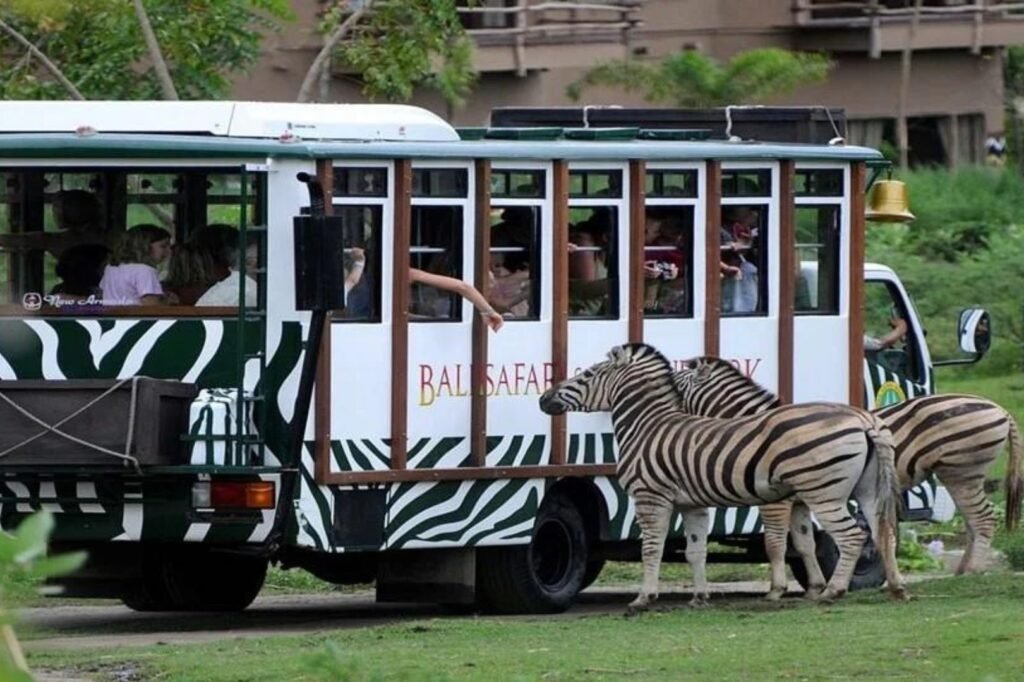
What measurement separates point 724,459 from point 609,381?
715 mm

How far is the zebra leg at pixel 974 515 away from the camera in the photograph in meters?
14.1

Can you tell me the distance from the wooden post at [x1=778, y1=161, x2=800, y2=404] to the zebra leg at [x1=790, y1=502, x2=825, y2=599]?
2.16 feet

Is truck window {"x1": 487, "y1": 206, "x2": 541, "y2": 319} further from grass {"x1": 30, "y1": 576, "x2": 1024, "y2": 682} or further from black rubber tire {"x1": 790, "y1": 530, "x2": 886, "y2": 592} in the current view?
black rubber tire {"x1": 790, "y1": 530, "x2": 886, "y2": 592}

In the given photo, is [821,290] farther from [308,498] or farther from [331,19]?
[331,19]

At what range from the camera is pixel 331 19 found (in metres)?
19.3

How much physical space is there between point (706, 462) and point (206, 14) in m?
6.87

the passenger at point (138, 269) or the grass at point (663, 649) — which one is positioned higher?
the passenger at point (138, 269)

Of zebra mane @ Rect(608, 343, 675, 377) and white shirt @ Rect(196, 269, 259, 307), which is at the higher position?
white shirt @ Rect(196, 269, 259, 307)

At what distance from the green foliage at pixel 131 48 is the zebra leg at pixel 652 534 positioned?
20.5 feet

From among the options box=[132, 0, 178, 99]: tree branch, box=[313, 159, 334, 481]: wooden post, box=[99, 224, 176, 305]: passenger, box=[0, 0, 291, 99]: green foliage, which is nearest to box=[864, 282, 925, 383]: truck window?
box=[313, 159, 334, 481]: wooden post

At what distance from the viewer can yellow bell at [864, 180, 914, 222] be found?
14.9 metres

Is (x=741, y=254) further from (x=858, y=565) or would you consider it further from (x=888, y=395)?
(x=858, y=565)

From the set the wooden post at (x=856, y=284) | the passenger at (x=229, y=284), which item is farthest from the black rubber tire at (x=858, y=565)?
the passenger at (x=229, y=284)

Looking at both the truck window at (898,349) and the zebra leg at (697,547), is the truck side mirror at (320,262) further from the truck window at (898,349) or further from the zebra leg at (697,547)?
the truck window at (898,349)
